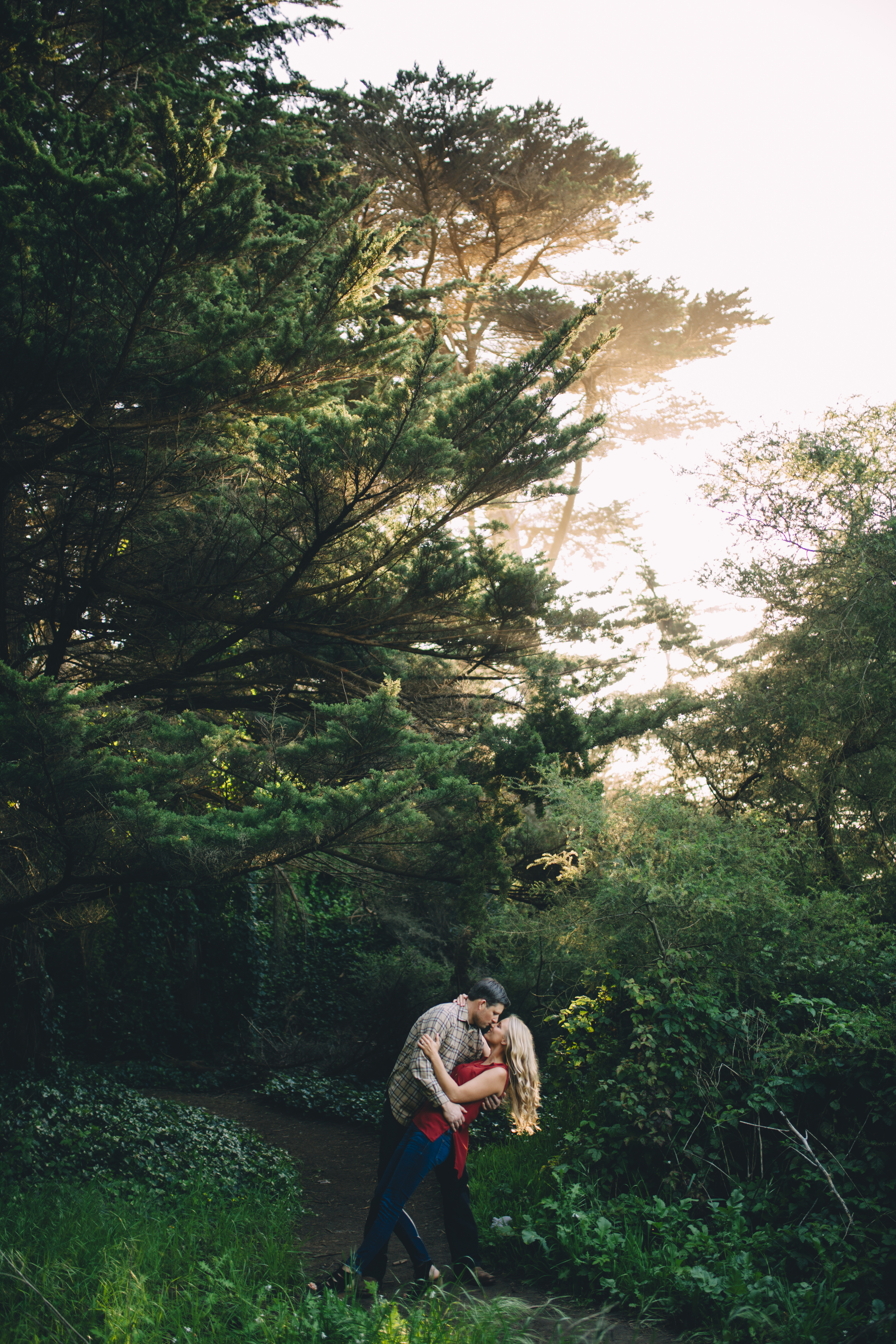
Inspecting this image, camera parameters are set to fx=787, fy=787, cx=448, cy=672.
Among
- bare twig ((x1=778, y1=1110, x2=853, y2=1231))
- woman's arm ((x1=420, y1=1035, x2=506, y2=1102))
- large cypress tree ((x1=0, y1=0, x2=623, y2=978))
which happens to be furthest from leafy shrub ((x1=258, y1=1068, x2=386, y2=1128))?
bare twig ((x1=778, y1=1110, x2=853, y2=1231))

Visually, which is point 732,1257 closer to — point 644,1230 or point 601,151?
point 644,1230

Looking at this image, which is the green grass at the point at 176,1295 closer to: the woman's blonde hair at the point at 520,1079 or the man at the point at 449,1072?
the man at the point at 449,1072

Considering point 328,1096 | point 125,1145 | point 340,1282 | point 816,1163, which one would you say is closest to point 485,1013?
point 340,1282

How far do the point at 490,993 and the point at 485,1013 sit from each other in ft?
0.33

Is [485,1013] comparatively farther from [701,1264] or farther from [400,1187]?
[701,1264]

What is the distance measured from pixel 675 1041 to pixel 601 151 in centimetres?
1495

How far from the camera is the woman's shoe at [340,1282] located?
347 cm

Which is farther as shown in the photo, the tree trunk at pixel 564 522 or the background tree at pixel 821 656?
the tree trunk at pixel 564 522

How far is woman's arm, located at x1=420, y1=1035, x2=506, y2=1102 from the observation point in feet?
12.1

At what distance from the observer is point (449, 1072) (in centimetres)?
393

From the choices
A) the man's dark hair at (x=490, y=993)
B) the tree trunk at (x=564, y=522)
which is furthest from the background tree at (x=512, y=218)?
the man's dark hair at (x=490, y=993)

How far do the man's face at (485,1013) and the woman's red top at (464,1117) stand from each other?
0.57ft

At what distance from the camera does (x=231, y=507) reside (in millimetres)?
7258

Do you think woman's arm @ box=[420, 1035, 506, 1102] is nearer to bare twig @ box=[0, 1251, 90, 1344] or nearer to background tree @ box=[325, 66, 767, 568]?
bare twig @ box=[0, 1251, 90, 1344]
